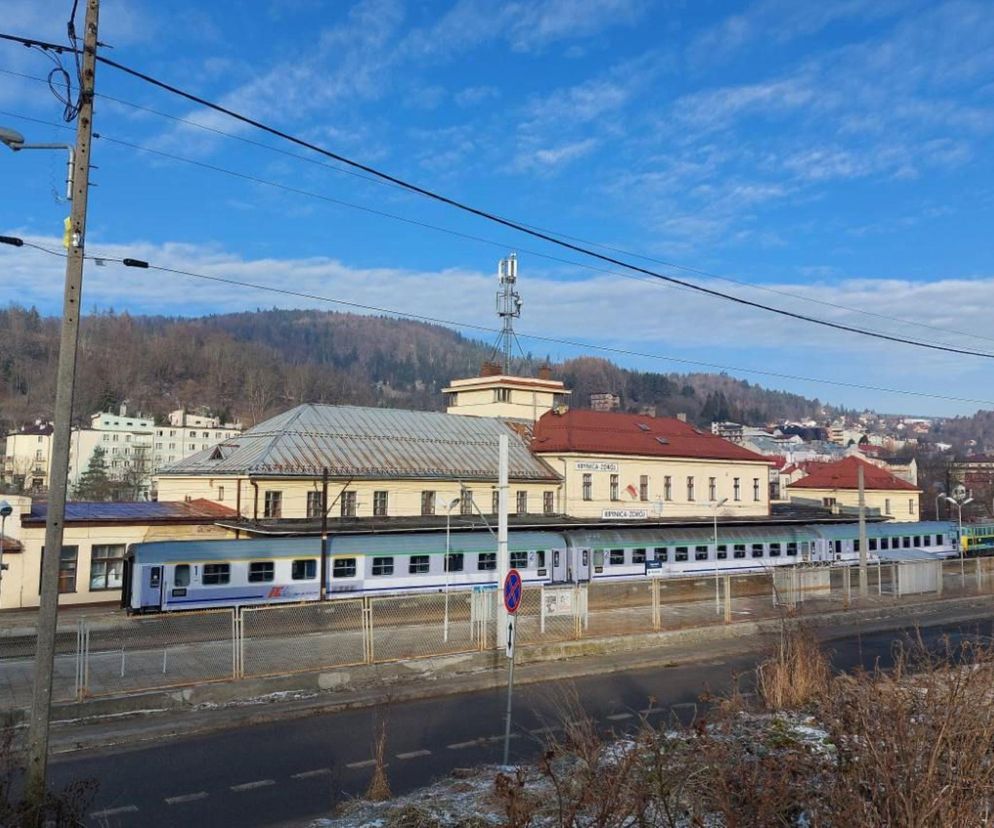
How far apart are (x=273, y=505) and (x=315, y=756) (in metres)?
25.7

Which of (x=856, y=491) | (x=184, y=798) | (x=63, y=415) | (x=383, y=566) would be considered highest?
(x=63, y=415)

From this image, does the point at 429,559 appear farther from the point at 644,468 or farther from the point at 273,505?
the point at 644,468

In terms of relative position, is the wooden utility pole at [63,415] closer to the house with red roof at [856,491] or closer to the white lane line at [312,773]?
the white lane line at [312,773]

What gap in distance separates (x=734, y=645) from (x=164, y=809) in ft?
55.7

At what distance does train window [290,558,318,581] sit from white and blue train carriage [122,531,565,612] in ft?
0.12

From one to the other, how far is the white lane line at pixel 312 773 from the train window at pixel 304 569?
18.4 meters

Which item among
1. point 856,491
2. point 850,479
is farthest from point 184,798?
point 850,479

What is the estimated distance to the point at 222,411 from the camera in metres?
166

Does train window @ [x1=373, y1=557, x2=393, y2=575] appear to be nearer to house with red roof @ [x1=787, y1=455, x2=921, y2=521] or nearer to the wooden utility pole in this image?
the wooden utility pole

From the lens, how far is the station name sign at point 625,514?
49344mm

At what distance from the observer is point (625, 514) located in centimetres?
5016

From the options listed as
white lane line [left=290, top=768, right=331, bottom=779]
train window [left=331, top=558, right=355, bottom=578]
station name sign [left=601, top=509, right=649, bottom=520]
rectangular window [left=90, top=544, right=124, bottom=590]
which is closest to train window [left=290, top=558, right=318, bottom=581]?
train window [left=331, top=558, right=355, bottom=578]

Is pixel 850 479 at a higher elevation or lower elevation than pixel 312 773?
higher

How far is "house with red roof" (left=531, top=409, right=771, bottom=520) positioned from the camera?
4934 cm
